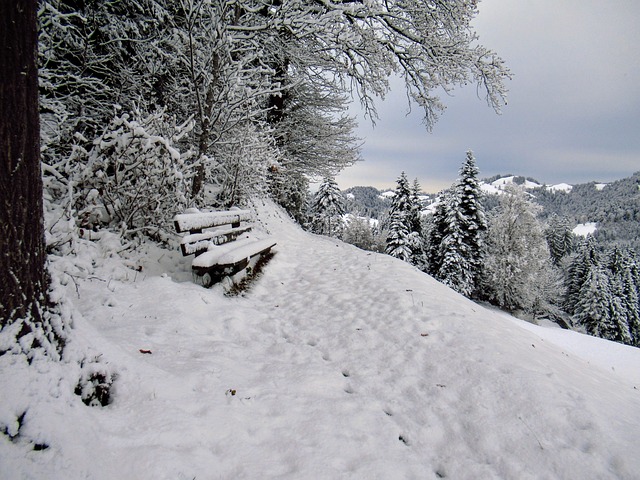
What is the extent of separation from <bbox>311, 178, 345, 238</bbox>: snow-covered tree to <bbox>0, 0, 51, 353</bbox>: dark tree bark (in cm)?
3526

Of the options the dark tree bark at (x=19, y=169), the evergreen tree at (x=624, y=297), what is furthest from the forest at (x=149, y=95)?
the evergreen tree at (x=624, y=297)

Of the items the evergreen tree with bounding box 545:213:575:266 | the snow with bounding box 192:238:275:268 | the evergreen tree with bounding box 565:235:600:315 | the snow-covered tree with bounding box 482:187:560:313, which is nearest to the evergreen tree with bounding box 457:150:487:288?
the snow-covered tree with bounding box 482:187:560:313

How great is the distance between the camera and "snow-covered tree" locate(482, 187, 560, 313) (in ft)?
77.2

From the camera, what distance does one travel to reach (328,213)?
37.6 m

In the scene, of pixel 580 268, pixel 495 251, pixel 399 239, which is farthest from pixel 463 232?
pixel 580 268

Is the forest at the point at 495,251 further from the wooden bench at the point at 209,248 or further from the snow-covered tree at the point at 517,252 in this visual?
the wooden bench at the point at 209,248

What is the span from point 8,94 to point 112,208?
4.07 m

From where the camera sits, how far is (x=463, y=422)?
2627mm

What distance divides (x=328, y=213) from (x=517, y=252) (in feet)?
65.0

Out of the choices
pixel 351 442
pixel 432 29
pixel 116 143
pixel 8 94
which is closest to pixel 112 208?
pixel 116 143

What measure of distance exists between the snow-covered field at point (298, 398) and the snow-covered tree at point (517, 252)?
2246cm

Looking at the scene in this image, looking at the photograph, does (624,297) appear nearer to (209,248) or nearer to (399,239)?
(399,239)

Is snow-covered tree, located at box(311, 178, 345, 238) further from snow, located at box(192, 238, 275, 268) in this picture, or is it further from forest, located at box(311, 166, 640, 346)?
snow, located at box(192, 238, 275, 268)

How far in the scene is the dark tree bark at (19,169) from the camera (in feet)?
5.07
